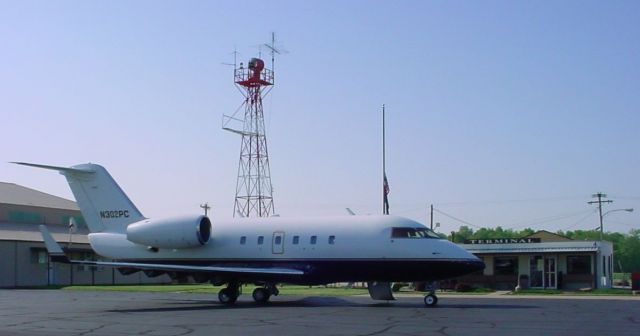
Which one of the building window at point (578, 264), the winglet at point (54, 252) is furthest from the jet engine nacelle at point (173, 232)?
the building window at point (578, 264)

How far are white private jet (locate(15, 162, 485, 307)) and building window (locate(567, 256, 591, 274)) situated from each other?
25.9m

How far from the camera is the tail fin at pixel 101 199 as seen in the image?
117 ft

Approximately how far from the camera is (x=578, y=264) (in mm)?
53875

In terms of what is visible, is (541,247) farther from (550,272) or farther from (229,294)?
(229,294)

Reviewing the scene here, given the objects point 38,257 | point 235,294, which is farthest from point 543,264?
point 38,257

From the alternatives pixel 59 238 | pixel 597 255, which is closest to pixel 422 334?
pixel 597 255

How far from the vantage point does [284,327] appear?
20000 millimetres

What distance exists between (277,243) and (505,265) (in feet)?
88.3

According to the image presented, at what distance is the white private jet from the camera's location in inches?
1195

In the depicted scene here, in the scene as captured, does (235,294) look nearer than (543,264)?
Yes

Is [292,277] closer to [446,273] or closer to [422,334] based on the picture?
[446,273]

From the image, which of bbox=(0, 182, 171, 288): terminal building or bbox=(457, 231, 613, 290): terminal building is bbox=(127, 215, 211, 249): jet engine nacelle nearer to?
bbox=(0, 182, 171, 288): terminal building

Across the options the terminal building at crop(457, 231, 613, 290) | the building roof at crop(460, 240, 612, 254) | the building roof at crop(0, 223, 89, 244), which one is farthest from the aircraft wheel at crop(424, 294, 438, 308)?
the building roof at crop(0, 223, 89, 244)

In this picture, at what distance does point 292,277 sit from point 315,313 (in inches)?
262
